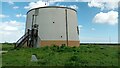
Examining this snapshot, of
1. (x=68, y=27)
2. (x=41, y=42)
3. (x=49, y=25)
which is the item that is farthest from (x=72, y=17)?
(x=41, y=42)

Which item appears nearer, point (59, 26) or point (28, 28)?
point (59, 26)

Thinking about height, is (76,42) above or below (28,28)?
below

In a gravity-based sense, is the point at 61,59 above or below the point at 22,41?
below

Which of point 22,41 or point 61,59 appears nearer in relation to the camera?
point 61,59

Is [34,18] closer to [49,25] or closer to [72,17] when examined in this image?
[49,25]

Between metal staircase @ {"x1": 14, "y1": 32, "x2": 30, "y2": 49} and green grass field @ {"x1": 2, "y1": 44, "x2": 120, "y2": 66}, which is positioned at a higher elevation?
metal staircase @ {"x1": 14, "y1": 32, "x2": 30, "y2": 49}

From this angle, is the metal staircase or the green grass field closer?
the green grass field

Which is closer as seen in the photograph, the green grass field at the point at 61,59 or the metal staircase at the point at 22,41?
the green grass field at the point at 61,59

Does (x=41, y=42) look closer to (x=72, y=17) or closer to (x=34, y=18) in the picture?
(x=34, y=18)

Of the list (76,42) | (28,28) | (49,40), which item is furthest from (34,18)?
(76,42)

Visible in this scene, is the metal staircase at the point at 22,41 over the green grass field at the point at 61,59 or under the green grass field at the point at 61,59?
over

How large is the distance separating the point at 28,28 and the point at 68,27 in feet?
20.0

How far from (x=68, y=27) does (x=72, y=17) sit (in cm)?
190

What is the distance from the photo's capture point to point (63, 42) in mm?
30188
